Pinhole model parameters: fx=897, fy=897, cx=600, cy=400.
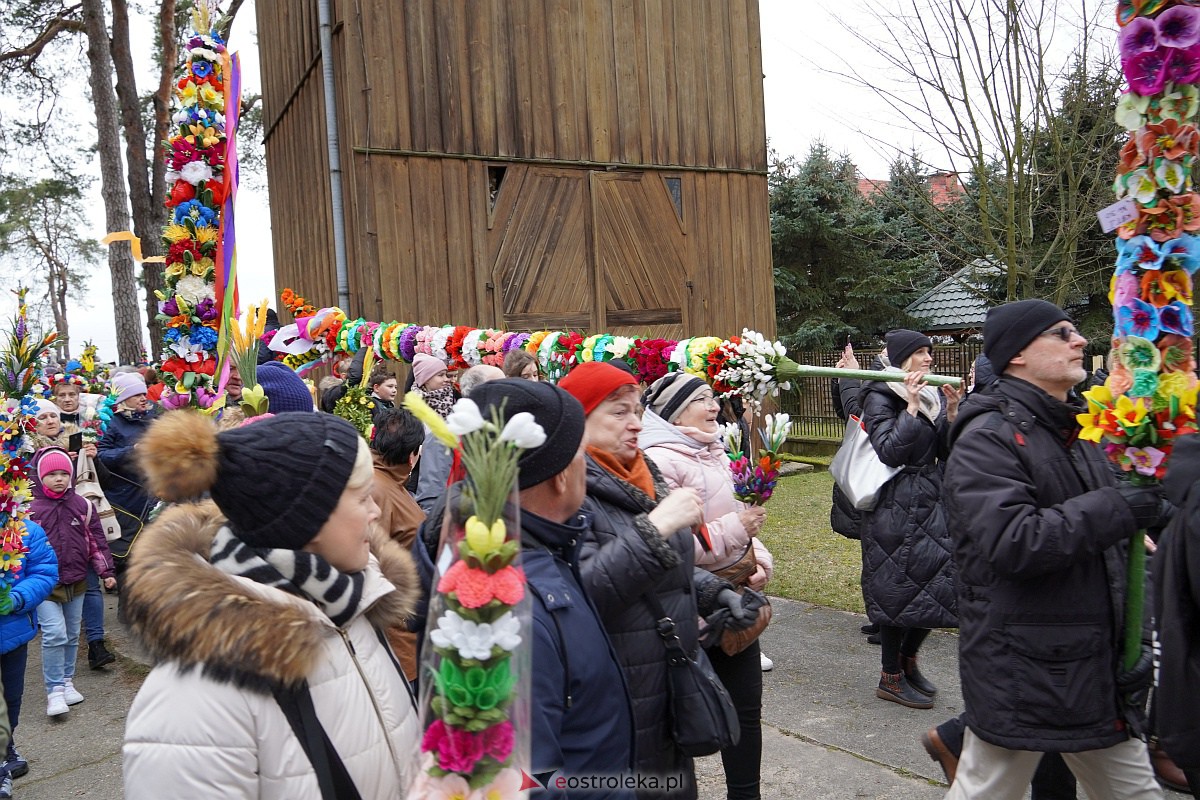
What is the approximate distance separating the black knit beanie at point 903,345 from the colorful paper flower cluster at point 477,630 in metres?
4.07

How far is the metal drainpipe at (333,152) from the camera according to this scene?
10586 millimetres

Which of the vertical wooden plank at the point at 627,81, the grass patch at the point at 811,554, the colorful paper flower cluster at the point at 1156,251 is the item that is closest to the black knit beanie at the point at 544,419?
the colorful paper flower cluster at the point at 1156,251

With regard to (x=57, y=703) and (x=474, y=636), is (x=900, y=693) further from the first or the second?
(x=57, y=703)

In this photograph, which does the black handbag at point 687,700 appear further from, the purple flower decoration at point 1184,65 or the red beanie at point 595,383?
the purple flower decoration at point 1184,65

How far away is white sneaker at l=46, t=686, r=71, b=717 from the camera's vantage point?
203 inches

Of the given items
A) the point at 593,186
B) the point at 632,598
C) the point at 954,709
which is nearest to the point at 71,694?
the point at 632,598

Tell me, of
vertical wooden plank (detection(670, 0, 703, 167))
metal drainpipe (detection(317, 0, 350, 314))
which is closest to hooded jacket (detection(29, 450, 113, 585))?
metal drainpipe (detection(317, 0, 350, 314))

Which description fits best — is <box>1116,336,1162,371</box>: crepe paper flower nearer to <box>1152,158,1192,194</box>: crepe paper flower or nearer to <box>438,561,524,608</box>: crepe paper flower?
<box>1152,158,1192,194</box>: crepe paper flower

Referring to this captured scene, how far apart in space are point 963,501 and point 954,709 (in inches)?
90.9

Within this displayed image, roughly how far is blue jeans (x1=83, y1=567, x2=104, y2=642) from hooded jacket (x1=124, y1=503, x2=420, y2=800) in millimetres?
5172

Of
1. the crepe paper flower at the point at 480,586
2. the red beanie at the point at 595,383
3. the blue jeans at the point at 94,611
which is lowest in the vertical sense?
the blue jeans at the point at 94,611

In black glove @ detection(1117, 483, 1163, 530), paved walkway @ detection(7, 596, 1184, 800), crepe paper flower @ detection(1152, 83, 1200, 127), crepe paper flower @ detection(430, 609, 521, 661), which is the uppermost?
crepe paper flower @ detection(1152, 83, 1200, 127)

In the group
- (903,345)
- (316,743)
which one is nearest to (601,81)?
(903,345)

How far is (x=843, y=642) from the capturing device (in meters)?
5.83
